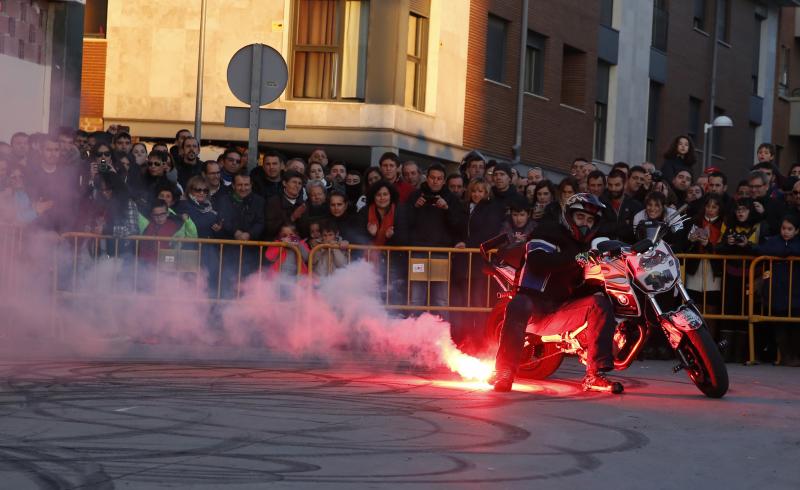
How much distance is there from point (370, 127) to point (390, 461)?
1903cm

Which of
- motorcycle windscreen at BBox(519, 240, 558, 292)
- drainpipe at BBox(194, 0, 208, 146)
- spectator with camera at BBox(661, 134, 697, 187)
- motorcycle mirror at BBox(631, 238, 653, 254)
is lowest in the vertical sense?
motorcycle windscreen at BBox(519, 240, 558, 292)

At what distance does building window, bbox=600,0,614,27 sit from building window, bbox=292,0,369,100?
9330 millimetres

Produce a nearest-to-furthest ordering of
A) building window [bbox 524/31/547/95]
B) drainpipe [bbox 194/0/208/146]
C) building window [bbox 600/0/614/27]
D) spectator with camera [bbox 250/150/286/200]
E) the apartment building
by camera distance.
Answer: spectator with camera [bbox 250/150/286/200]
drainpipe [bbox 194/0/208/146]
the apartment building
building window [bbox 524/31/547/95]
building window [bbox 600/0/614/27]

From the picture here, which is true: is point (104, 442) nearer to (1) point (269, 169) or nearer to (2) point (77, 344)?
(2) point (77, 344)

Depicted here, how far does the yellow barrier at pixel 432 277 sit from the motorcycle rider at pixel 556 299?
11.1 ft

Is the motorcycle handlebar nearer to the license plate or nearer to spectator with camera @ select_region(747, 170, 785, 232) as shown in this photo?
the license plate

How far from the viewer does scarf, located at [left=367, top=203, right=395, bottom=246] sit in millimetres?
14781

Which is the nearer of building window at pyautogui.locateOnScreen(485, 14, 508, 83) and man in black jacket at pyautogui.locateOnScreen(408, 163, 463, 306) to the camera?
man in black jacket at pyautogui.locateOnScreen(408, 163, 463, 306)

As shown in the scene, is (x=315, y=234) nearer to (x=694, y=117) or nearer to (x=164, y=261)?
(x=164, y=261)

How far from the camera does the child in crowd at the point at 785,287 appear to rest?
14.9 m

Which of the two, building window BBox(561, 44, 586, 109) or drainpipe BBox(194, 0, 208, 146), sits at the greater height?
building window BBox(561, 44, 586, 109)

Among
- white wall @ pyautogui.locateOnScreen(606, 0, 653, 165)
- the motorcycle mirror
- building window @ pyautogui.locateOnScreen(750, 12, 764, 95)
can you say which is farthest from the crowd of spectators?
building window @ pyautogui.locateOnScreen(750, 12, 764, 95)

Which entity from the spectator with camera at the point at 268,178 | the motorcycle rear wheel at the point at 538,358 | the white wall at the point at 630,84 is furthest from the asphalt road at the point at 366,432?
the white wall at the point at 630,84

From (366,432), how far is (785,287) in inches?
299
